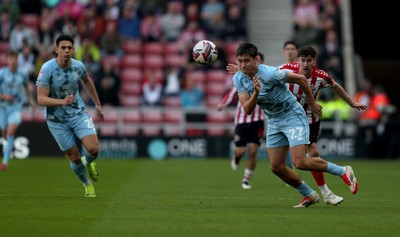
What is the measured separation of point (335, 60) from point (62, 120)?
50.7ft

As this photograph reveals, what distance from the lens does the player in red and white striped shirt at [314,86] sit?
1299 cm

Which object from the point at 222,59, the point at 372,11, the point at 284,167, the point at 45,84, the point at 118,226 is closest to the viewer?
the point at 118,226

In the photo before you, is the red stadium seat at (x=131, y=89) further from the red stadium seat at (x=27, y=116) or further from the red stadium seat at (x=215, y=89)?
the red stadium seat at (x=27, y=116)

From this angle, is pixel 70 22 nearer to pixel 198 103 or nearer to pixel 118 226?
pixel 198 103

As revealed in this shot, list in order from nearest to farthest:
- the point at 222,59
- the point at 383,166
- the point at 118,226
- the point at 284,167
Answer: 1. the point at 118,226
2. the point at 284,167
3. the point at 383,166
4. the point at 222,59

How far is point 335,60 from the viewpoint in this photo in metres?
28.2

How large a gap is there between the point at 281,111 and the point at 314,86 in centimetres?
112

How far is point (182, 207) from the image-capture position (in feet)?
41.3

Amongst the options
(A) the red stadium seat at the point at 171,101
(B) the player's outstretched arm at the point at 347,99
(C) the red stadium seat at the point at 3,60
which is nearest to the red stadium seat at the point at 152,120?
(A) the red stadium seat at the point at 171,101

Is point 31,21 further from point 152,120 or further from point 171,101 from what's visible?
point 152,120

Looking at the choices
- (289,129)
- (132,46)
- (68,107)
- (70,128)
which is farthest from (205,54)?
(132,46)

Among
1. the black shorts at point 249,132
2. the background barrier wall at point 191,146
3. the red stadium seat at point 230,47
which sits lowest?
the background barrier wall at point 191,146

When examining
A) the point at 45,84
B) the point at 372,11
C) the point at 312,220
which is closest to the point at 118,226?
the point at 312,220

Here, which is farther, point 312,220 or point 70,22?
point 70,22
